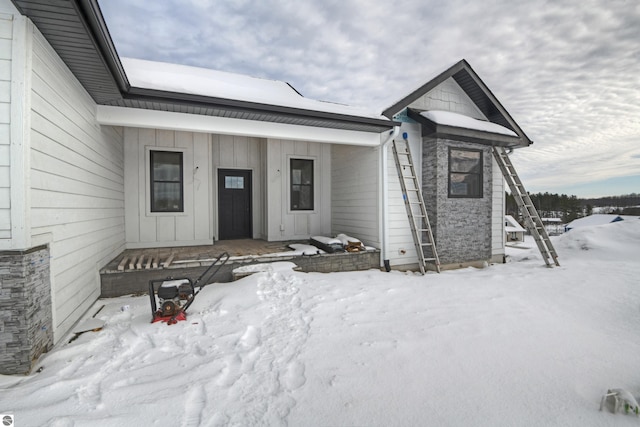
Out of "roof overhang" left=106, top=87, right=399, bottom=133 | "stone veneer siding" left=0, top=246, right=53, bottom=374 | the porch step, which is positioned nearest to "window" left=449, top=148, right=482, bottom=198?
"roof overhang" left=106, top=87, right=399, bottom=133

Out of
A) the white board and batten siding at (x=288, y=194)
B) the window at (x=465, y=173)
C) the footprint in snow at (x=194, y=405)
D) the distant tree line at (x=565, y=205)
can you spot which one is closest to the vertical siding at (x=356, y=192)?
the white board and batten siding at (x=288, y=194)

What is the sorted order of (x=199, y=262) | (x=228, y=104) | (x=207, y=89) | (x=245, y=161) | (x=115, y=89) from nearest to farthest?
(x=115, y=89), (x=228, y=104), (x=207, y=89), (x=199, y=262), (x=245, y=161)

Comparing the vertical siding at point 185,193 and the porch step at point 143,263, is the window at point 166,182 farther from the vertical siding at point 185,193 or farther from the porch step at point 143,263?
the porch step at point 143,263

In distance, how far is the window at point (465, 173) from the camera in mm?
6688

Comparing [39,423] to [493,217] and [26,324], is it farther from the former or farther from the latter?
[493,217]

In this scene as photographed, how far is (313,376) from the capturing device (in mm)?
2236

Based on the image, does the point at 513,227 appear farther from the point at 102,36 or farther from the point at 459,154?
the point at 102,36

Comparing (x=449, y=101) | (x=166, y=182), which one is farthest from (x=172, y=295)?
(x=449, y=101)

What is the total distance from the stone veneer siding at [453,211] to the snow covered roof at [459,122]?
1.40 ft

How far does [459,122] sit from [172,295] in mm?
6453

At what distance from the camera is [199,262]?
4871 millimetres

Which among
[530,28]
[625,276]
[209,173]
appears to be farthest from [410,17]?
[625,276]

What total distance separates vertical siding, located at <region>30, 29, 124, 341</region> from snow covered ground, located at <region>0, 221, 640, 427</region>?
0.52 meters

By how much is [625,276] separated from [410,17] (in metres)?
7.85
